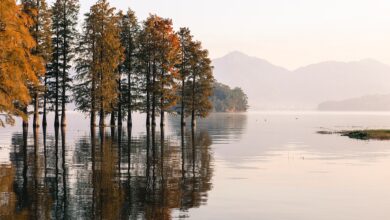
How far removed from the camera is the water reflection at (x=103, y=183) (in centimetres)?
1845

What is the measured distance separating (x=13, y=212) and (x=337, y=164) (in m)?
22.5

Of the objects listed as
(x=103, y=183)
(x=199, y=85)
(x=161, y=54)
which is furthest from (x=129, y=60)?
(x=103, y=183)

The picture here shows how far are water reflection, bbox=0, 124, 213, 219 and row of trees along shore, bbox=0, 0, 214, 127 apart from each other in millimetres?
34102

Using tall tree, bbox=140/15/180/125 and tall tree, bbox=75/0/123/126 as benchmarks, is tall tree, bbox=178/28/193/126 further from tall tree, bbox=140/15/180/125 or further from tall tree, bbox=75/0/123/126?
tall tree, bbox=75/0/123/126

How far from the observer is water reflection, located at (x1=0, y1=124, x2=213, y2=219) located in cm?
1845

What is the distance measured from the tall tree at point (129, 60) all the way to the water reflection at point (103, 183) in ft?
140

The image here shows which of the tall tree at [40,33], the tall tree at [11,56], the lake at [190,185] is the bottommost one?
the lake at [190,185]

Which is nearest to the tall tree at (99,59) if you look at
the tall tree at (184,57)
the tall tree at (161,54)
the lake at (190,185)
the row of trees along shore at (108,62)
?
the row of trees along shore at (108,62)

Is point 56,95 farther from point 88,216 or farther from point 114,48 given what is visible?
point 88,216

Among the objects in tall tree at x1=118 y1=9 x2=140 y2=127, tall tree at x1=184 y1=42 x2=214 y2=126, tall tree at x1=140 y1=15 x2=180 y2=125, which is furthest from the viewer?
tall tree at x1=184 y1=42 x2=214 y2=126

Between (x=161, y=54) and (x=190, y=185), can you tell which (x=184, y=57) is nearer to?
(x=161, y=54)

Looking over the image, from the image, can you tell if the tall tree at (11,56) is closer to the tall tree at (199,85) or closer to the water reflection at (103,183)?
the water reflection at (103,183)

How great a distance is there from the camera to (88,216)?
17.4 m

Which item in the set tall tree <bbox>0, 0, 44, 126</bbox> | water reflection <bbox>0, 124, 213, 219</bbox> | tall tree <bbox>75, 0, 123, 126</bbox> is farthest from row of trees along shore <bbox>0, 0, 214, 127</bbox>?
water reflection <bbox>0, 124, 213, 219</bbox>
